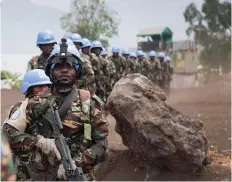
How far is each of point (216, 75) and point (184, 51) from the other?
3467mm

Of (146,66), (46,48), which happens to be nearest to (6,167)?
(46,48)

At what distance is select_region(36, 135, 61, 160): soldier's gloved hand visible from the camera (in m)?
2.70

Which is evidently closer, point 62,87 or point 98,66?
point 62,87

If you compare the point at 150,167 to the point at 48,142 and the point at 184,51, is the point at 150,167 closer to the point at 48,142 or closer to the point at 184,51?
the point at 48,142

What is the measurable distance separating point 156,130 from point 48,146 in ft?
11.0

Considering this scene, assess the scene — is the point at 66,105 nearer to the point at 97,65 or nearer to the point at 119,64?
the point at 97,65

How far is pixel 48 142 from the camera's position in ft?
9.00

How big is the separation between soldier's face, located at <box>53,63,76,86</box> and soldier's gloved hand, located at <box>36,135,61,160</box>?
420mm

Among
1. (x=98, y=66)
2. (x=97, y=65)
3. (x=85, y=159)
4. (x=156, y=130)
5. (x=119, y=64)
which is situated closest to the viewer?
(x=85, y=159)

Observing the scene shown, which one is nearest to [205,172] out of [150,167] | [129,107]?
[150,167]

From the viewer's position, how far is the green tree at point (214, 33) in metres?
28.0

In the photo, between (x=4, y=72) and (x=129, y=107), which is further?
(x=4, y=72)

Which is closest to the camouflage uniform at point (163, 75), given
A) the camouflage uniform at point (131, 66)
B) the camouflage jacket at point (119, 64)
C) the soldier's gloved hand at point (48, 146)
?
the camouflage uniform at point (131, 66)

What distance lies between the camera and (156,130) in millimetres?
5941
